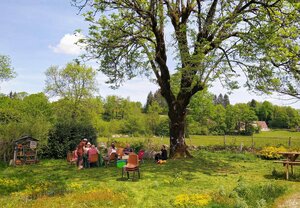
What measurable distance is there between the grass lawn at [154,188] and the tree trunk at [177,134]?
2796 millimetres

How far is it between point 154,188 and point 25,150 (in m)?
12.4

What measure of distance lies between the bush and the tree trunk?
8079 millimetres

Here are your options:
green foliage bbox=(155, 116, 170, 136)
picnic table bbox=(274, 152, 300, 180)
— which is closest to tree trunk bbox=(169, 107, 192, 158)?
picnic table bbox=(274, 152, 300, 180)

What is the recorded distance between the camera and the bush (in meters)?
23.6

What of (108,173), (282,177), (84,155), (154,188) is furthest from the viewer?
(84,155)

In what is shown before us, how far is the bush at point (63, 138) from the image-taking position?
23562 mm

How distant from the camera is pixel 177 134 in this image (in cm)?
2125

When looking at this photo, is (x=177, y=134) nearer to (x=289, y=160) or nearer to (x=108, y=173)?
(x=108, y=173)

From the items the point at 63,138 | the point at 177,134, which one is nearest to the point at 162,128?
the point at 63,138

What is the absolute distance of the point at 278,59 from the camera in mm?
17203

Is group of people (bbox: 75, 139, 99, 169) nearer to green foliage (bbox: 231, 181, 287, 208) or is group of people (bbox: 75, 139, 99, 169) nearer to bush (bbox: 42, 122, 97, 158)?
bush (bbox: 42, 122, 97, 158)

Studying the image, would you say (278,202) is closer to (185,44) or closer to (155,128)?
(185,44)

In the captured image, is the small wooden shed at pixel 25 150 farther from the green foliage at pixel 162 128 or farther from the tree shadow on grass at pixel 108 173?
the green foliage at pixel 162 128

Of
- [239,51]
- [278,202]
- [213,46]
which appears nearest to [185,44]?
[213,46]
